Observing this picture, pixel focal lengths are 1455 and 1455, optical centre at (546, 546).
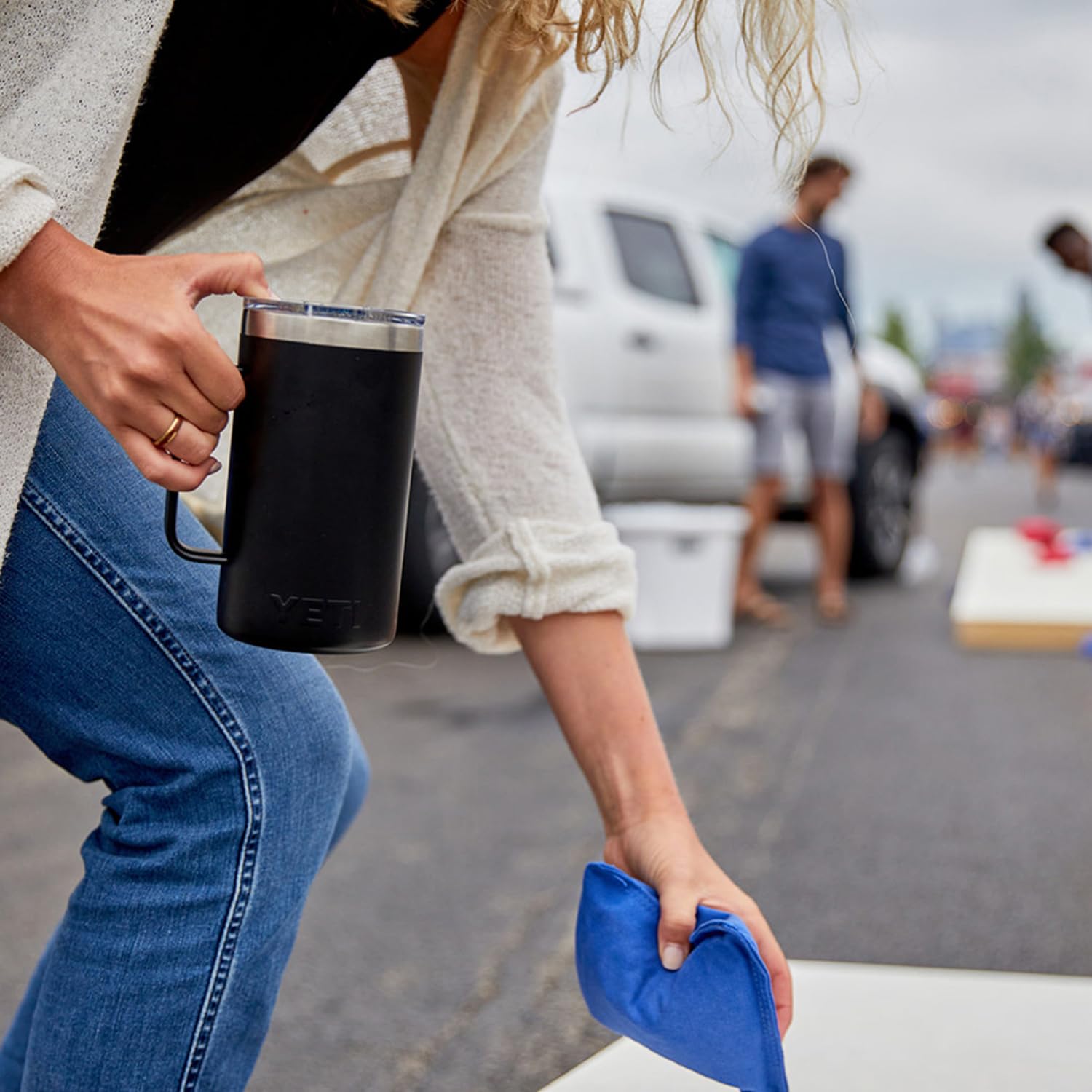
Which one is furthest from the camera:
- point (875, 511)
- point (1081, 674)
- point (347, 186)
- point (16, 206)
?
point (875, 511)

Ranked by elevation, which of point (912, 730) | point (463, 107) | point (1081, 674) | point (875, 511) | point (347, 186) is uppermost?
point (463, 107)

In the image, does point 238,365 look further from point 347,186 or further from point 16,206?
point 347,186

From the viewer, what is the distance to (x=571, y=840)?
3.48 m

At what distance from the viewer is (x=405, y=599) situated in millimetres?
5762

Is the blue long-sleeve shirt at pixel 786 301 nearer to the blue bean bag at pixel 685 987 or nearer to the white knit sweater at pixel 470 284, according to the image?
the white knit sweater at pixel 470 284

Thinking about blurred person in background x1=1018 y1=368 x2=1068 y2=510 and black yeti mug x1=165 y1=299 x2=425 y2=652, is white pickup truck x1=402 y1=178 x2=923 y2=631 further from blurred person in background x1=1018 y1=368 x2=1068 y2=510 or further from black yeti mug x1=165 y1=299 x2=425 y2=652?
blurred person in background x1=1018 y1=368 x2=1068 y2=510

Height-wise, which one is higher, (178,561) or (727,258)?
(178,561)

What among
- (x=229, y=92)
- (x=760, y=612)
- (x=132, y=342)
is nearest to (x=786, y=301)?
(x=760, y=612)

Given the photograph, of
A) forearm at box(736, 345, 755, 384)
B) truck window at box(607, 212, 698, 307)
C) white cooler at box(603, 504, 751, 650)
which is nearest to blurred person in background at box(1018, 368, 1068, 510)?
truck window at box(607, 212, 698, 307)

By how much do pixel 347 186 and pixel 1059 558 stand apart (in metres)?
3.25

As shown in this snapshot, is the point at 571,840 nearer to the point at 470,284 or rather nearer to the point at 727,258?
the point at 470,284

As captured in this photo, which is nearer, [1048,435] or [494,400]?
[494,400]

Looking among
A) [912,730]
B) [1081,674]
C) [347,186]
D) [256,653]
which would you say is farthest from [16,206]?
[1081,674]

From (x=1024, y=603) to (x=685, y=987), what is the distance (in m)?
2.35
